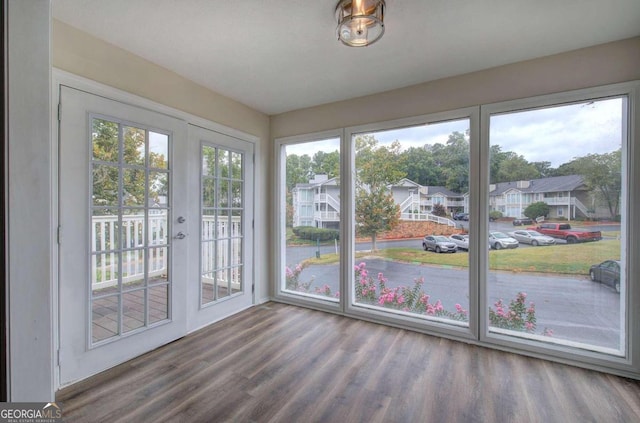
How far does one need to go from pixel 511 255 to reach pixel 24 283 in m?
3.08

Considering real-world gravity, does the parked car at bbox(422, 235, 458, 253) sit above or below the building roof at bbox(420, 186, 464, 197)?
below

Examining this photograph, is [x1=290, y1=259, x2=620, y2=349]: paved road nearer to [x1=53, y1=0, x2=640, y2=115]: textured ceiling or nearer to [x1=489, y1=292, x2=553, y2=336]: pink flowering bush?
[x1=489, y1=292, x2=553, y2=336]: pink flowering bush

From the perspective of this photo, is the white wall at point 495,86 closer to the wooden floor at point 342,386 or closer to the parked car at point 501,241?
the parked car at point 501,241

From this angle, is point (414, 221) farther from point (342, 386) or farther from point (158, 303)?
point (158, 303)

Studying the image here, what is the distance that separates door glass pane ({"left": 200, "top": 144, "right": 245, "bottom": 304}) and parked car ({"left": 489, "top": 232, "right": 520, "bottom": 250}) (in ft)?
8.65

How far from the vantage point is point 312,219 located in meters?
3.49

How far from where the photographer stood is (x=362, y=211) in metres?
3.16

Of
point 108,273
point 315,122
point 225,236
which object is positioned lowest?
point 108,273

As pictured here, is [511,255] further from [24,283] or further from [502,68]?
[24,283]

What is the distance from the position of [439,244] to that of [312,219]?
151 centimetres

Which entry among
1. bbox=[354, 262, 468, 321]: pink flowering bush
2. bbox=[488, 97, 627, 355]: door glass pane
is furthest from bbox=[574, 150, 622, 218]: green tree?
bbox=[354, 262, 468, 321]: pink flowering bush

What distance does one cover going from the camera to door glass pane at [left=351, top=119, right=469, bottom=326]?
8.76 feet

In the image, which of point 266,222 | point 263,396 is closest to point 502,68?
point 266,222

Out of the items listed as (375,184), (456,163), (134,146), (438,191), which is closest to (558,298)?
(438,191)
